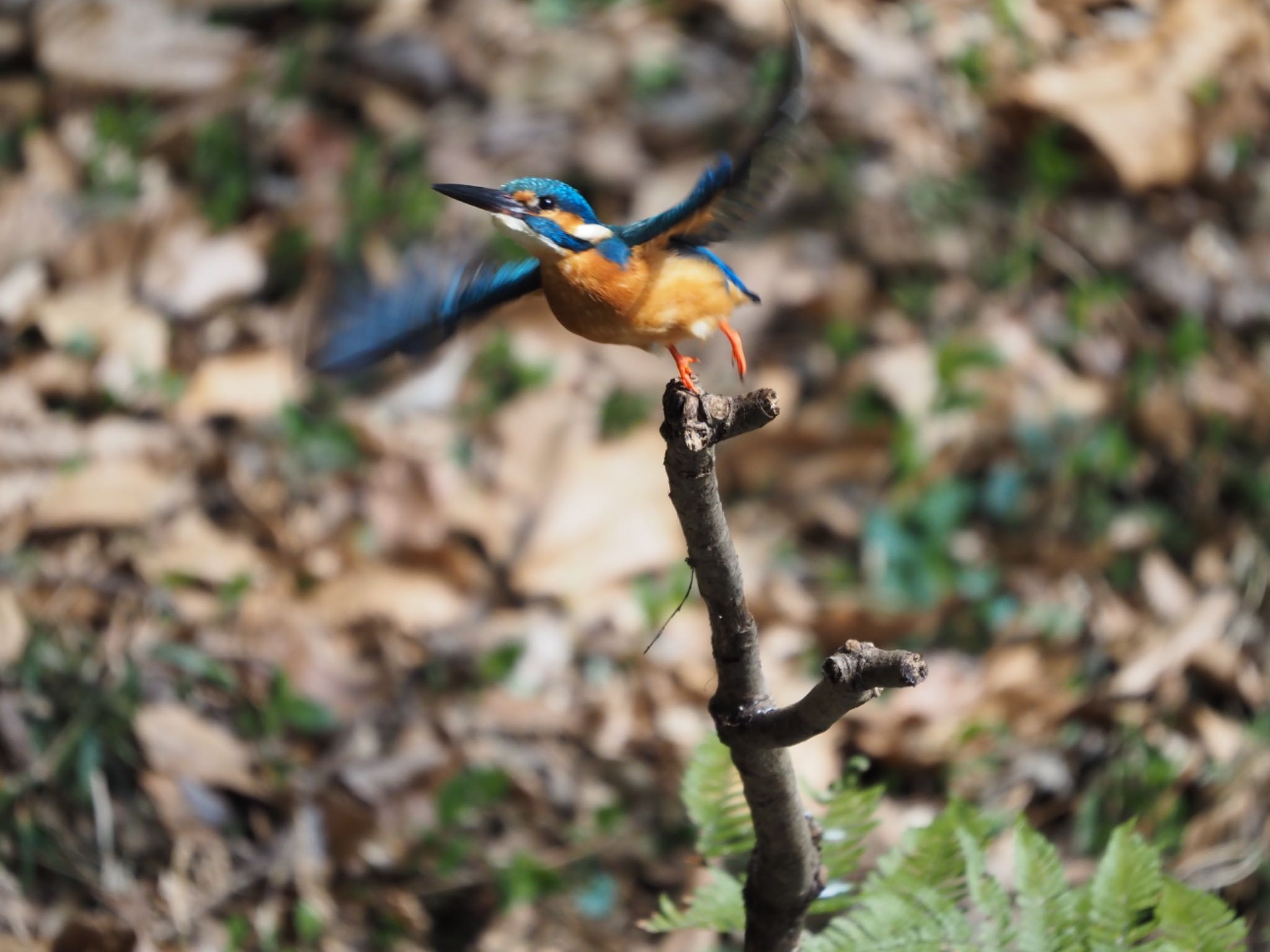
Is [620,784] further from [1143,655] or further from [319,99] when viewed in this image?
[319,99]

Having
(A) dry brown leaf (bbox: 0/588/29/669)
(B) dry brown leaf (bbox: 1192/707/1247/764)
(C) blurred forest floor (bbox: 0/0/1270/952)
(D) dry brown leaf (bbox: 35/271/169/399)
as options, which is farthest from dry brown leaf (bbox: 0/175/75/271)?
(B) dry brown leaf (bbox: 1192/707/1247/764)

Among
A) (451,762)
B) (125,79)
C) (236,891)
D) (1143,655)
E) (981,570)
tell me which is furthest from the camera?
(125,79)

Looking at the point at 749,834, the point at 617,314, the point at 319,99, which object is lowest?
the point at 319,99

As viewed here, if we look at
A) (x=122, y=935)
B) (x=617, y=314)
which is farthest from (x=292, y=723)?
(x=617, y=314)

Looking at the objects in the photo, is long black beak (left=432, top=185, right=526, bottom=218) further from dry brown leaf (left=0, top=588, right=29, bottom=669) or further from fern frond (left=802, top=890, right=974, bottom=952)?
dry brown leaf (left=0, top=588, right=29, bottom=669)

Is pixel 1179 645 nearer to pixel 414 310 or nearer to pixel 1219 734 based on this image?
pixel 1219 734

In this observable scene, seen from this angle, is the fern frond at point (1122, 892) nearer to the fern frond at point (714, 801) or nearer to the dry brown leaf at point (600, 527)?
the fern frond at point (714, 801)

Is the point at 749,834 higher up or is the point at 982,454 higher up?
the point at 749,834

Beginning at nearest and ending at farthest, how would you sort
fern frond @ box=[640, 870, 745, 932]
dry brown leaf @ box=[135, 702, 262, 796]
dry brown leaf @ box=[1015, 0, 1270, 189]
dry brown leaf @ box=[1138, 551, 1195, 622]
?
fern frond @ box=[640, 870, 745, 932], dry brown leaf @ box=[135, 702, 262, 796], dry brown leaf @ box=[1138, 551, 1195, 622], dry brown leaf @ box=[1015, 0, 1270, 189]
